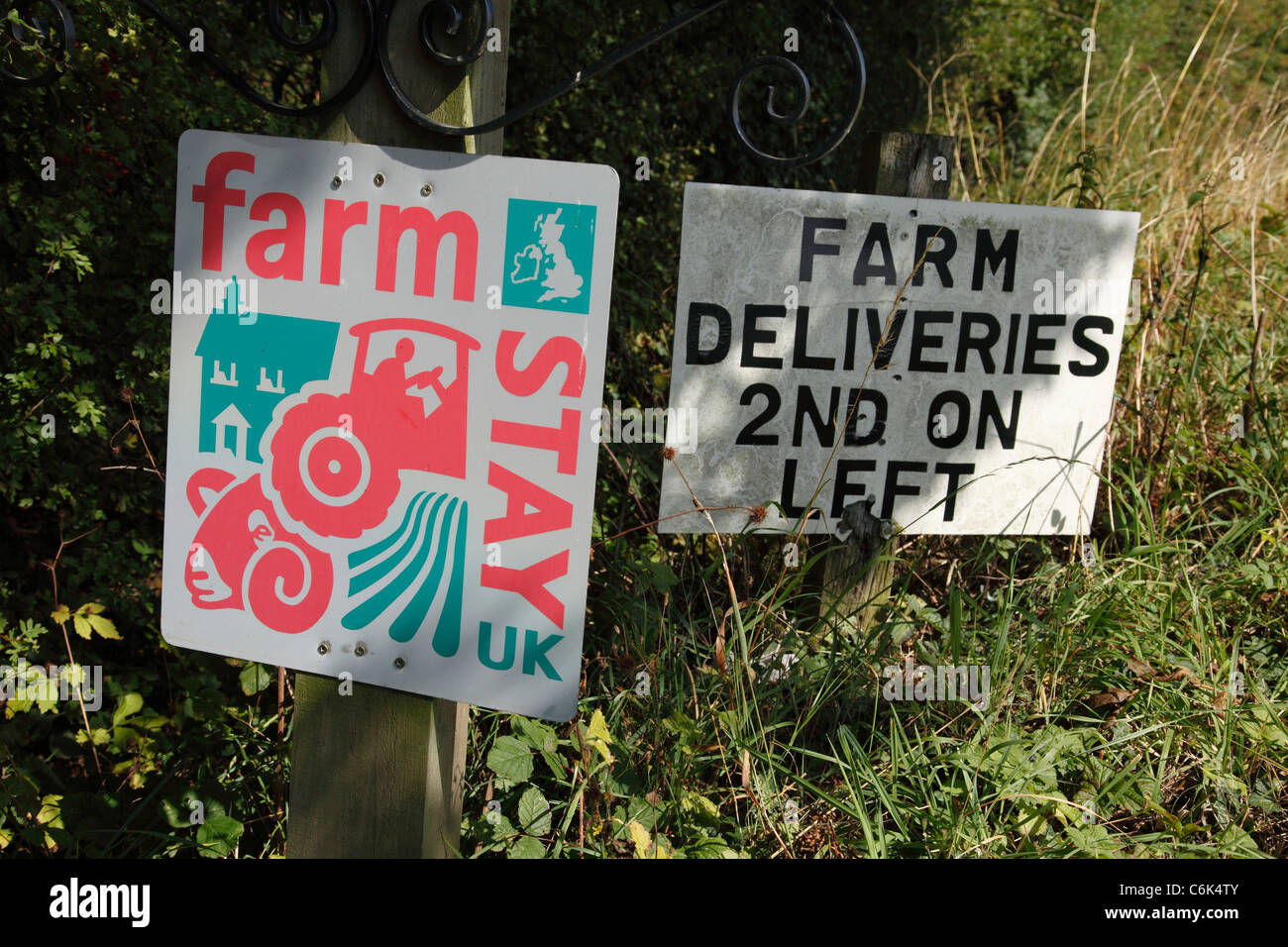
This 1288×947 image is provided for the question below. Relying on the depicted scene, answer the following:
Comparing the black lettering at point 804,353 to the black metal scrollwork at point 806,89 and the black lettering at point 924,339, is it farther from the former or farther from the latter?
the black metal scrollwork at point 806,89

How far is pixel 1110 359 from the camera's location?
2.60 meters

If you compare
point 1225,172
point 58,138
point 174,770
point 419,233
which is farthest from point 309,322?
point 1225,172

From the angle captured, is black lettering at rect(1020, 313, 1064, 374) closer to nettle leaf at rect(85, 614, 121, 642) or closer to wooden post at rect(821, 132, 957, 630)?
wooden post at rect(821, 132, 957, 630)

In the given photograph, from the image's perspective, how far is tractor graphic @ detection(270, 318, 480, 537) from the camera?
1.51 metres

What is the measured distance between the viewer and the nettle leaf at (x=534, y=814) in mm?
2070

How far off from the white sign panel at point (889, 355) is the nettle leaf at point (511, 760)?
0.63 m

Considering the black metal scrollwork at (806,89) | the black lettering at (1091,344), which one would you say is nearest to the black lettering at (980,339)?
the black lettering at (1091,344)

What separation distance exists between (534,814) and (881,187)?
Result: 5.60 feet

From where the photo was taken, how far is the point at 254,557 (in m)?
1.61

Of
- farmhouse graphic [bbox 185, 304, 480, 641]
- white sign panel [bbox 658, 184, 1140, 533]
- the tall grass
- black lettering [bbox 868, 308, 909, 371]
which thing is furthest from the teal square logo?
black lettering [bbox 868, 308, 909, 371]

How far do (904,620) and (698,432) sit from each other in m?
0.72

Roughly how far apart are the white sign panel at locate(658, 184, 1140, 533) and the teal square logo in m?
0.94

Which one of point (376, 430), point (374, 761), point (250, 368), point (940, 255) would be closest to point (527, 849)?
point (374, 761)

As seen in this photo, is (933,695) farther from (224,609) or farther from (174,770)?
(174,770)
